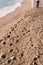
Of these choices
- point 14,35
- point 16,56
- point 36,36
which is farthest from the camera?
point 14,35

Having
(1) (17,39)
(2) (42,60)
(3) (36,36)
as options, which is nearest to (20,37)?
(1) (17,39)

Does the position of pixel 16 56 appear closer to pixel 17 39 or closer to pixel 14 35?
pixel 17 39

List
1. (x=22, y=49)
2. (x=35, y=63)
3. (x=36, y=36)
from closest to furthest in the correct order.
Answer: (x=35, y=63) → (x=22, y=49) → (x=36, y=36)

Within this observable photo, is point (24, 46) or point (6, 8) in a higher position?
point (24, 46)

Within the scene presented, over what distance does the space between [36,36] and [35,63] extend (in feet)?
6.01

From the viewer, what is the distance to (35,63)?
526 cm

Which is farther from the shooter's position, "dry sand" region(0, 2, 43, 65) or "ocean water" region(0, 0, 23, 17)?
"ocean water" region(0, 0, 23, 17)

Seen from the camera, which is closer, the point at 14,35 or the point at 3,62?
the point at 3,62

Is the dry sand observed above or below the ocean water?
above

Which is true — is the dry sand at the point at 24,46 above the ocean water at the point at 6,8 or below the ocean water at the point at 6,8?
above

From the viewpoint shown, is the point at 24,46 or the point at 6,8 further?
the point at 6,8

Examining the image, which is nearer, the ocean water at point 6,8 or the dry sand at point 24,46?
the dry sand at point 24,46

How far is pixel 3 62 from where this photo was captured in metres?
5.45

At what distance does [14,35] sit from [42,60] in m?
2.51
